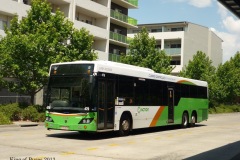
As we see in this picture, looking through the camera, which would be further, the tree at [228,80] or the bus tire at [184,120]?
the tree at [228,80]

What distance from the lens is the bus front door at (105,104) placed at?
49.1 feet

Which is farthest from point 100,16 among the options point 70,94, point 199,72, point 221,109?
point 70,94

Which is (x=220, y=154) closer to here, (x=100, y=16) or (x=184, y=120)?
(x=184, y=120)

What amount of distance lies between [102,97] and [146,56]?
27.4m

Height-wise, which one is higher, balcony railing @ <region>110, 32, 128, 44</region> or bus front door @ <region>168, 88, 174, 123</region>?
balcony railing @ <region>110, 32, 128, 44</region>

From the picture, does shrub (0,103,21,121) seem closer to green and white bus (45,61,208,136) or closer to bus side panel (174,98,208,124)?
green and white bus (45,61,208,136)

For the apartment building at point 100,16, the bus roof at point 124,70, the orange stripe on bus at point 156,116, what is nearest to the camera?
the bus roof at point 124,70

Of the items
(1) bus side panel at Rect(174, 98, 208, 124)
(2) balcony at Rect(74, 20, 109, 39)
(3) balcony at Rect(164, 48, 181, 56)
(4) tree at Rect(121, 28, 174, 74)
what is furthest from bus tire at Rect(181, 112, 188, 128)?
(3) balcony at Rect(164, 48, 181, 56)

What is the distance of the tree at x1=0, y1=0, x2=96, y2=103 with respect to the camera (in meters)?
24.0

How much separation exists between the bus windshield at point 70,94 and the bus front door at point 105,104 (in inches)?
23.8

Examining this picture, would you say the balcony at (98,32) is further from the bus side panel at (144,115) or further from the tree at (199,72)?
the bus side panel at (144,115)

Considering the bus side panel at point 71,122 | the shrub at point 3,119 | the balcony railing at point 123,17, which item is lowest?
the shrub at point 3,119

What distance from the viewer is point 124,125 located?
1672 cm

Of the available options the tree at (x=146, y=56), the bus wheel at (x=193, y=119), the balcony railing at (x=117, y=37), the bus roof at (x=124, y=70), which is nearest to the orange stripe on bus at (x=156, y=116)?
the bus roof at (x=124, y=70)
